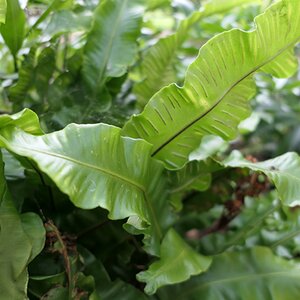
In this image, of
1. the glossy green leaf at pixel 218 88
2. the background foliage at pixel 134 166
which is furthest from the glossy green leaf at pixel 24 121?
the glossy green leaf at pixel 218 88

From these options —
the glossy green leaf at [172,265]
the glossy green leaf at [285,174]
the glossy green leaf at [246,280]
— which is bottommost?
the glossy green leaf at [246,280]

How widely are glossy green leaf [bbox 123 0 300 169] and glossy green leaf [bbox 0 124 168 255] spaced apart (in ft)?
0.13

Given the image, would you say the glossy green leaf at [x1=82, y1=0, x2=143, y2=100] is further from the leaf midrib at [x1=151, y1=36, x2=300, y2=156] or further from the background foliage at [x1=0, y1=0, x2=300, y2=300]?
the leaf midrib at [x1=151, y1=36, x2=300, y2=156]

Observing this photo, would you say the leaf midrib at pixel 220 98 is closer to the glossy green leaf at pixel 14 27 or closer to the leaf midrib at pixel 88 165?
the leaf midrib at pixel 88 165

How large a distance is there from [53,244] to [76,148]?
163mm

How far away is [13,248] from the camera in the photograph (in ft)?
1.69

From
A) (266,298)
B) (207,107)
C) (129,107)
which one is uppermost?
(207,107)

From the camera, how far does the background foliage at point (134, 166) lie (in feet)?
1.66

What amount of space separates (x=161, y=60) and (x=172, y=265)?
35 centimetres

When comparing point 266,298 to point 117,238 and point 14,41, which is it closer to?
point 117,238

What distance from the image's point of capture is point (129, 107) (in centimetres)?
81

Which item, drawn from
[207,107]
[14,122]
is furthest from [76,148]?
[207,107]

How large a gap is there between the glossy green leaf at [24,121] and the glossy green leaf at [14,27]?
23 cm

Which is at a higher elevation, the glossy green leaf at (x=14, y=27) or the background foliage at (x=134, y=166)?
the glossy green leaf at (x=14, y=27)
